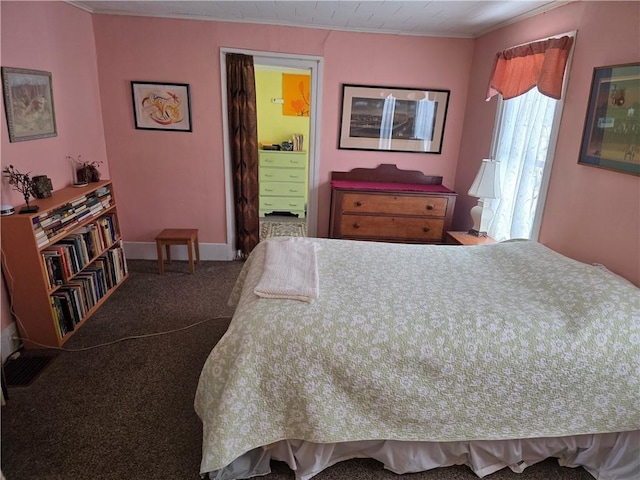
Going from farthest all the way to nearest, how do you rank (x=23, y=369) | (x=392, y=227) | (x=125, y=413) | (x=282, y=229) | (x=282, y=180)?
(x=282, y=180), (x=282, y=229), (x=392, y=227), (x=23, y=369), (x=125, y=413)

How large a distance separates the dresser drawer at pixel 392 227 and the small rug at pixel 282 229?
1.30 metres

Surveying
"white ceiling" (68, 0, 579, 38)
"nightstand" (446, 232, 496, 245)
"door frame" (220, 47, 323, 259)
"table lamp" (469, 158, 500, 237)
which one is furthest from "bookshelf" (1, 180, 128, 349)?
"table lamp" (469, 158, 500, 237)

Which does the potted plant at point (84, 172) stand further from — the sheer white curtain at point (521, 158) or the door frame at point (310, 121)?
the sheer white curtain at point (521, 158)

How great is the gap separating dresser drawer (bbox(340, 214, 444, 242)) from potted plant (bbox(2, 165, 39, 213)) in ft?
7.85

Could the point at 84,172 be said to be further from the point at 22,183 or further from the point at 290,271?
the point at 290,271

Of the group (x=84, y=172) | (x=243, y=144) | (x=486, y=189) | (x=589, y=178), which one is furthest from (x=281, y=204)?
(x=589, y=178)

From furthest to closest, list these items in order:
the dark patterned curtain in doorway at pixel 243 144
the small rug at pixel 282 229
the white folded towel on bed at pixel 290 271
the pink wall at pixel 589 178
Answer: the small rug at pixel 282 229, the dark patterned curtain in doorway at pixel 243 144, the pink wall at pixel 589 178, the white folded towel on bed at pixel 290 271

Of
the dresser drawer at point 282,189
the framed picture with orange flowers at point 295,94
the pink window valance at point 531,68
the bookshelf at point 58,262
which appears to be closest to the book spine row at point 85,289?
the bookshelf at point 58,262

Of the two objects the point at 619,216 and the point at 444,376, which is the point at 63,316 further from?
the point at 619,216

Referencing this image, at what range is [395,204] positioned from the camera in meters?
3.65

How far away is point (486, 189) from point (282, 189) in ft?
10.7

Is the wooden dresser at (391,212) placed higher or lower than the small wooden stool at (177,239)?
higher

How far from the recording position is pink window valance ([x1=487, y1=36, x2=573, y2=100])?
2.38 meters

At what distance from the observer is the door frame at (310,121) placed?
143 inches
